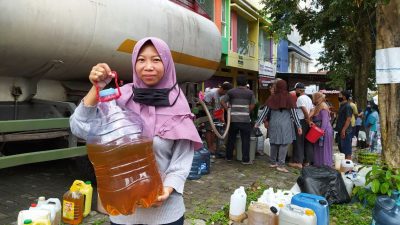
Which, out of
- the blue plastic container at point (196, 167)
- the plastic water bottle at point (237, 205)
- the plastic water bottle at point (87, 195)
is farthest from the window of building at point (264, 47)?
the plastic water bottle at point (87, 195)

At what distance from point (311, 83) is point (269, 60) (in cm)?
314

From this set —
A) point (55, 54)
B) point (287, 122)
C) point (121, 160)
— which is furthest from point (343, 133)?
point (121, 160)

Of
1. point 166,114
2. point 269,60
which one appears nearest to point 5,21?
point 166,114

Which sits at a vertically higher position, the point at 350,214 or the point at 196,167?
the point at 196,167

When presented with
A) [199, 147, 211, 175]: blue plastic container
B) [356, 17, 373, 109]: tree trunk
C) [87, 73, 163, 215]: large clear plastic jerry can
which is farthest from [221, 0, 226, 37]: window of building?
[87, 73, 163, 215]: large clear plastic jerry can

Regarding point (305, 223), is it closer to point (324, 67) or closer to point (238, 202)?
point (238, 202)

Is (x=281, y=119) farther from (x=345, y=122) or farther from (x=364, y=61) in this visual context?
(x=364, y=61)

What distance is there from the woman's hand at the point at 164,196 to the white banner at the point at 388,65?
3856 millimetres

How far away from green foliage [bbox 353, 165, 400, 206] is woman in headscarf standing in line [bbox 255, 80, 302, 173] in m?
2.31

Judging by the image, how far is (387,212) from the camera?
3832 millimetres

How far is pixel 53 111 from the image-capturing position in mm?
4383

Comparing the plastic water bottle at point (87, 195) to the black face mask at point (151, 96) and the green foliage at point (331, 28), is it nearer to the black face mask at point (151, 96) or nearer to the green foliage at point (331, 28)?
the black face mask at point (151, 96)

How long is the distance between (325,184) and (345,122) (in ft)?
11.3

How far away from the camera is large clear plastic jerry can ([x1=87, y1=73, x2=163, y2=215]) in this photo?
1787mm
